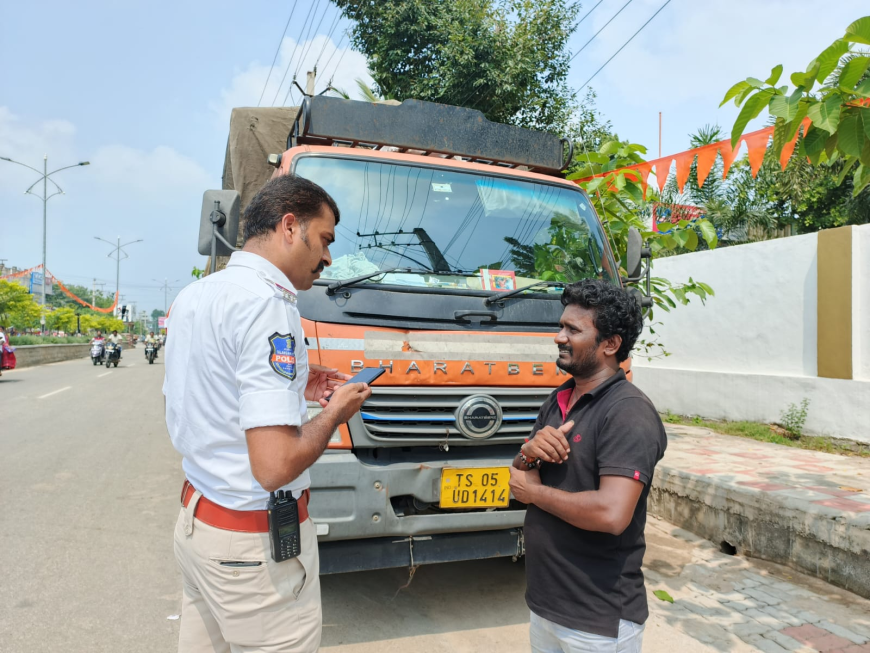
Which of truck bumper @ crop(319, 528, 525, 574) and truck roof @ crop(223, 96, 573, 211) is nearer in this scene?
truck bumper @ crop(319, 528, 525, 574)

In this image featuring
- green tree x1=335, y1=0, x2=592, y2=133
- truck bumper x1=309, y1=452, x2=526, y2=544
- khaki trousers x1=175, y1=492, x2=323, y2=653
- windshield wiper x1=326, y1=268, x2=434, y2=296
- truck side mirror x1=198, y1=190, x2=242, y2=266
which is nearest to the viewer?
khaki trousers x1=175, y1=492, x2=323, y2=653

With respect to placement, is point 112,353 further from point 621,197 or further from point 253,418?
point 253,418

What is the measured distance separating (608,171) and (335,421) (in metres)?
4.57

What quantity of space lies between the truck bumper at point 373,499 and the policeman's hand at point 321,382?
0.77 meters

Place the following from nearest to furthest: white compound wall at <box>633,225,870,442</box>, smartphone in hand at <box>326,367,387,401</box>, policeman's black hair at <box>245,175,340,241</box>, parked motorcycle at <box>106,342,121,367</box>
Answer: policeman's black hair at <box>245,175,340,241</box>
smartphone in hand at <box>326,367,387,401</box>
white compound wall at <box>633,225,870,442</box>
parked motorcycle at <box>106,342,121,367</box>

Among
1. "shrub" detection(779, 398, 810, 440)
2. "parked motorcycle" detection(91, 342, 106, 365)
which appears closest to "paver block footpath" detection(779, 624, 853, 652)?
"shrub" detection(779, 398, 810, 440)

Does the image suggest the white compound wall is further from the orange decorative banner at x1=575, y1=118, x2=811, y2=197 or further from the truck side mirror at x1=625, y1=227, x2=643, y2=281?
the truck side mirror at x1=625, y1=227, x2=643, y2=281

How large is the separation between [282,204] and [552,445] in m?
1.00

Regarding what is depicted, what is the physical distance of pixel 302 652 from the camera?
1640 mm

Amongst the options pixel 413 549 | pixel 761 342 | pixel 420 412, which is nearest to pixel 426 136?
pixel 420 412

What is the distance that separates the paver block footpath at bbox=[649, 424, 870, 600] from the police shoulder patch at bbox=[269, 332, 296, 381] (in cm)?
333

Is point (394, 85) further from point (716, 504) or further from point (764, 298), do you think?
point (716, 504)

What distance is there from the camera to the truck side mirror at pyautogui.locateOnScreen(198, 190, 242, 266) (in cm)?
331

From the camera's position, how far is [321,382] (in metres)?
2.23
